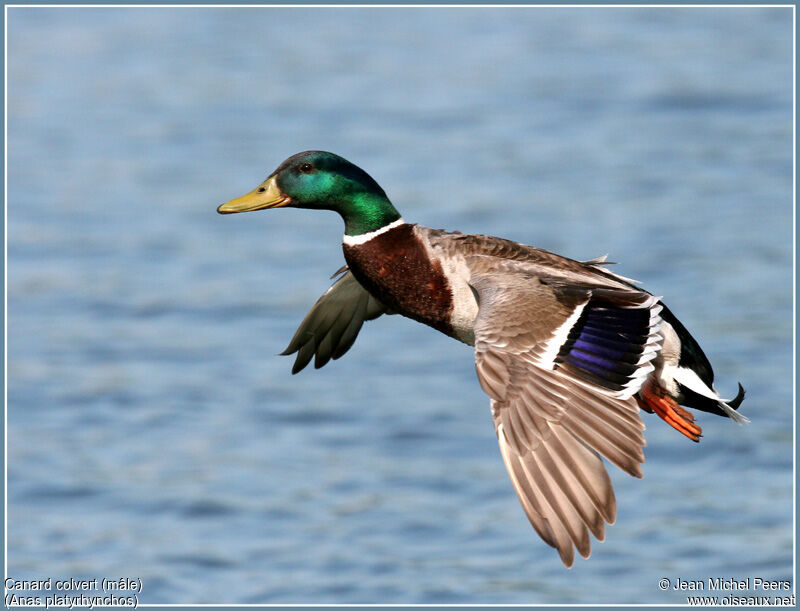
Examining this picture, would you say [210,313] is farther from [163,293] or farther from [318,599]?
[318,599]

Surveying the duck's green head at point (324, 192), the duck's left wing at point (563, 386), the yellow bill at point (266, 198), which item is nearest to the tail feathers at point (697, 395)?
the duck's left wing at point (563, 386)

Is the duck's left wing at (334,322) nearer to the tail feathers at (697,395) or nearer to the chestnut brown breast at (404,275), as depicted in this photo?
the chestnut brown breast at (404,275)

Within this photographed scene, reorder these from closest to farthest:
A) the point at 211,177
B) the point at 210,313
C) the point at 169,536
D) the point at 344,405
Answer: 1. the point at 169,536
2. the point at 344,405
3. the point at 210,313
4. the point at 211,177

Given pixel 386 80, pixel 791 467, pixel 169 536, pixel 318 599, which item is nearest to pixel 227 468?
pixel 169 536

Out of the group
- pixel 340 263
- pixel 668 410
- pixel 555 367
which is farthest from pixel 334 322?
pixel 340 263

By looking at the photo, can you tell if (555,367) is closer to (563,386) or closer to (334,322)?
(563,386)

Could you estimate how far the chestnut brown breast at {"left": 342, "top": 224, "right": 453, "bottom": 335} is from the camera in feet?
21.8

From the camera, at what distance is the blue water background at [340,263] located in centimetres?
1095

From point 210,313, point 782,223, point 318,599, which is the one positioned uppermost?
point 782,223

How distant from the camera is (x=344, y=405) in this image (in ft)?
41.9

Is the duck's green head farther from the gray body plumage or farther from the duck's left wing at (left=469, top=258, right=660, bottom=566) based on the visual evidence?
the duck's left wing at (left=469, top=258, right=660, bottom=566)

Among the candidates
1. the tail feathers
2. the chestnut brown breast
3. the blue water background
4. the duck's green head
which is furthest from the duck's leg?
the blue water background

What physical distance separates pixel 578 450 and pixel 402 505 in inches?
233

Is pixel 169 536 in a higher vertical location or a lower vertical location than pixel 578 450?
lower
